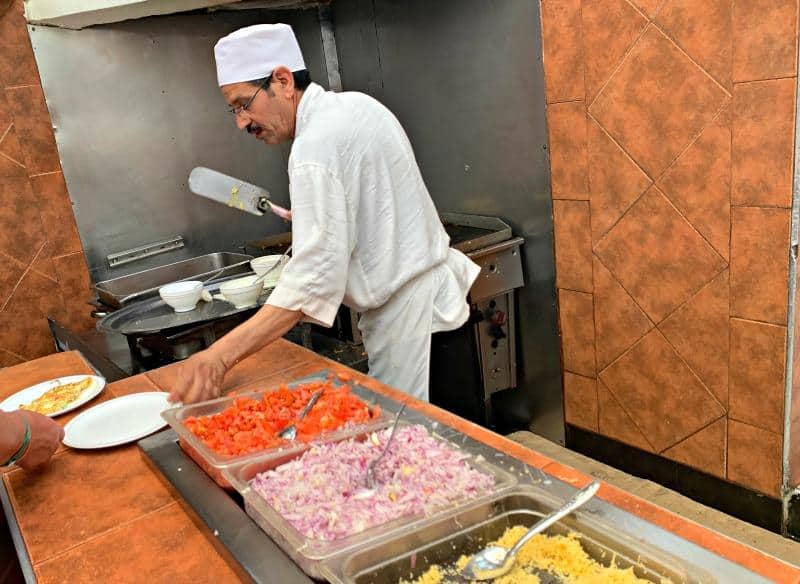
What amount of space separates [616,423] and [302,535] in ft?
7.75

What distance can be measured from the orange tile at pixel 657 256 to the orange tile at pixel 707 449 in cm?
49

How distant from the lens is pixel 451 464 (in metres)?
1.31

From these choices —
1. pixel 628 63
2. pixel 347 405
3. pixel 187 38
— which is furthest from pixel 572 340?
pixel 187 38

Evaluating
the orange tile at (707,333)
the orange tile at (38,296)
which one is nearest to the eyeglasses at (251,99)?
the orange tile at (707,333)

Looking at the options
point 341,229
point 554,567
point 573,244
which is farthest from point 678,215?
point 554,567

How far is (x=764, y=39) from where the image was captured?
7.21 ft

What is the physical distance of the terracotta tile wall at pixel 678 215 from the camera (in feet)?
7.57

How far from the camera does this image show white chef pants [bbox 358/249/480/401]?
239 cm

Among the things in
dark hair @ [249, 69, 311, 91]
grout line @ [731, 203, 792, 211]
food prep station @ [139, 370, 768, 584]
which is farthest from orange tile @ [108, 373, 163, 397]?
grout line @ [731, 203, 792, 211]

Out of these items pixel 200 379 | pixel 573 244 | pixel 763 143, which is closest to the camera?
pixel 200 379

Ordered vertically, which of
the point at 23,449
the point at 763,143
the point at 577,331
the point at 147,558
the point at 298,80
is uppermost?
the point at 298,80

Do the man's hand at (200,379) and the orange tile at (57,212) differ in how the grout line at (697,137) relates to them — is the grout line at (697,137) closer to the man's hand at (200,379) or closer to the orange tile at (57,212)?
the man's hand at (200,379)

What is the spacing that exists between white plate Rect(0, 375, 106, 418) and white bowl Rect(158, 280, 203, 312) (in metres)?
0.69

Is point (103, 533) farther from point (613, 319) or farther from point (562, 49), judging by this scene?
point (562, 49)
